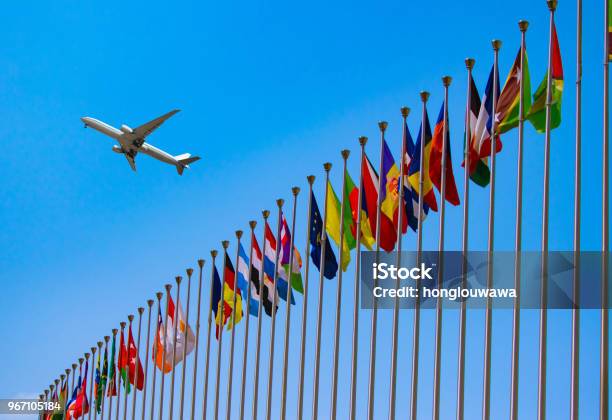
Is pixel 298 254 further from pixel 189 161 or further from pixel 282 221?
pixel 189 161

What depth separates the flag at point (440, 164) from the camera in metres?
28.6

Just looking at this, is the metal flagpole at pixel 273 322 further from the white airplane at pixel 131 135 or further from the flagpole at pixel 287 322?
the white airplane at pixel 131 135

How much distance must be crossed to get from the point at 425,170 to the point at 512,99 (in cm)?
318

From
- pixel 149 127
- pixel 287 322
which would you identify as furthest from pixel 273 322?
pixel 149 127

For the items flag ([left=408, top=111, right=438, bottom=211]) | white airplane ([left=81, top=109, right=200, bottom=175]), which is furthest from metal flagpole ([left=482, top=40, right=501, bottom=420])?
white airplane ([left=81, top=109, right=200, bottom=175])

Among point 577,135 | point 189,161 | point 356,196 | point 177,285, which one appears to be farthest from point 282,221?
point 189,161

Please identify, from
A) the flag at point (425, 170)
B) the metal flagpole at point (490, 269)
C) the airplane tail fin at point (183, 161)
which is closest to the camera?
the metal flagpole at point (490, 269)

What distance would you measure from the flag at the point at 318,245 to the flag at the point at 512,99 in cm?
714

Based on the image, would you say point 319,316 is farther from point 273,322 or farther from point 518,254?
point 518,254

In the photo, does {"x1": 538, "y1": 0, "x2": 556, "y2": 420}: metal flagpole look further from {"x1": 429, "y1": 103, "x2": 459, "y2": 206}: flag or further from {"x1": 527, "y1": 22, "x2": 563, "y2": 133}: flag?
{"x1": 429, "y1": 103, "x2": 459, "y2": 206}: flag

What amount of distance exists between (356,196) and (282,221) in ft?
10.6

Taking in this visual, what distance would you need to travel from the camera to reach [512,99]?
2709cm

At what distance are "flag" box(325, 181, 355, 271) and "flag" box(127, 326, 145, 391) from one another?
41.2 ft

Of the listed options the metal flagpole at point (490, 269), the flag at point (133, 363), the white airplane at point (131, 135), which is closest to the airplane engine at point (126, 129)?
the white airplane at point (131, 135)
